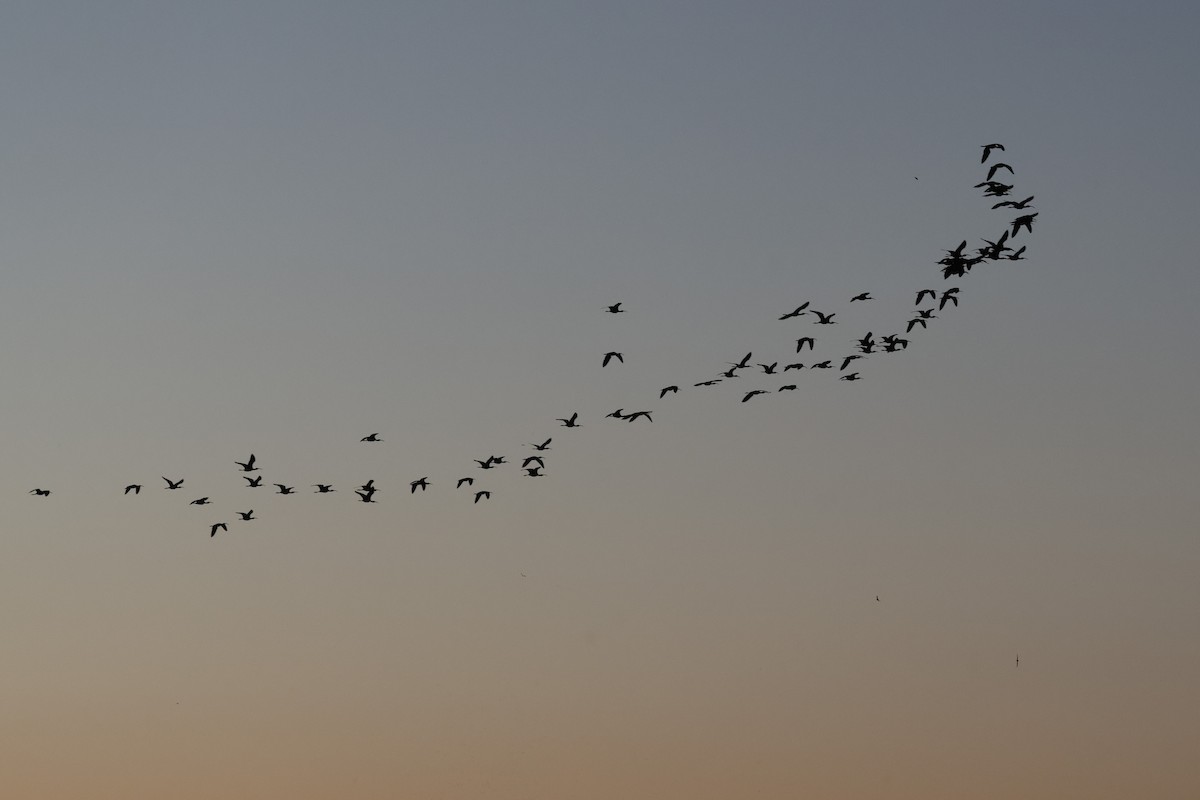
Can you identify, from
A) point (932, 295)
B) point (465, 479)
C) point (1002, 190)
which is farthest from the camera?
point (465, 479)

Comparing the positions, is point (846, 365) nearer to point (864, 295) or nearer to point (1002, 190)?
point (864, 295)

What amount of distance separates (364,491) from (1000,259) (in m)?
44.5

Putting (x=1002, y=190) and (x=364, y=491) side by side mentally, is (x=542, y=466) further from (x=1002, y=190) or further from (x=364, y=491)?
(x=1002, y=190)

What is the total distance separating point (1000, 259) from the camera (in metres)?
141

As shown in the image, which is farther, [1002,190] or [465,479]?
[465,479]

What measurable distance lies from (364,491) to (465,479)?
22.2 ft

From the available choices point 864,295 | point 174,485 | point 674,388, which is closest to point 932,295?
point 864,295

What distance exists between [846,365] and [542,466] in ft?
67.6

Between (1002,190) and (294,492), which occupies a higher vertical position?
(1002,190)

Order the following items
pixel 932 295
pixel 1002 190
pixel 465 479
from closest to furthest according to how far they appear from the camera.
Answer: pixel 1002 190, pixel 932 295, pixel 465 479

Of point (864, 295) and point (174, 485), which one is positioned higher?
point (864, 295)

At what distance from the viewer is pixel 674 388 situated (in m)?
154

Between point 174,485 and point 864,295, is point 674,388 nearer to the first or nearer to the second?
point 864,295

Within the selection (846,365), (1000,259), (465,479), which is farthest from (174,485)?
(1000,259)
